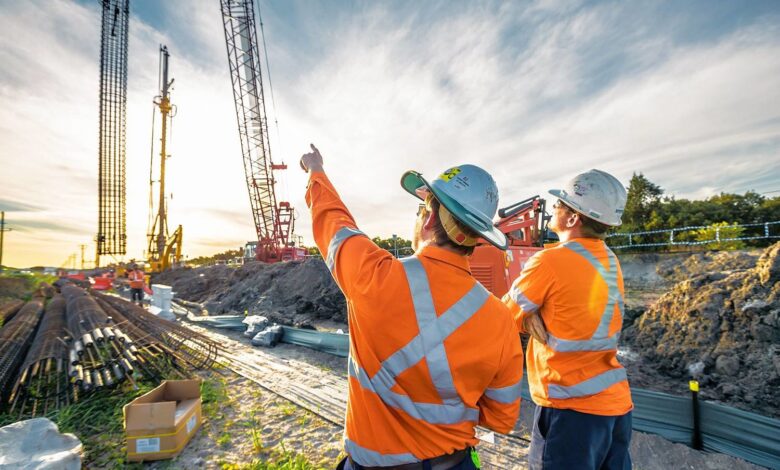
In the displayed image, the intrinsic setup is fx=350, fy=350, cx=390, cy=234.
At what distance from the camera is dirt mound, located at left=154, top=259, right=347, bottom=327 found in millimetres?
11002

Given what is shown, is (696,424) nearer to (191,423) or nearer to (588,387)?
(588,387)

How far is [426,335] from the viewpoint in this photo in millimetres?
1123

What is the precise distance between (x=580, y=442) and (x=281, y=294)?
13.1m

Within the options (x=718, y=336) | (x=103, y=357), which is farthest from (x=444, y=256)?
(x=718, y=336)

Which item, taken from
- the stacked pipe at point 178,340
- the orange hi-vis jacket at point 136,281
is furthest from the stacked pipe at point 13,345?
the orange hi-vis jacket at point 136,281

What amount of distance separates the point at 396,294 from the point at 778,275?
22.9ft

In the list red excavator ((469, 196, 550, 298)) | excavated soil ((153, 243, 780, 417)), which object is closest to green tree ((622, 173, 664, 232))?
excavated soil ((153, 243, 780, 417))

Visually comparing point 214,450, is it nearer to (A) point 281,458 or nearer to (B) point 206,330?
(A) point 281,458

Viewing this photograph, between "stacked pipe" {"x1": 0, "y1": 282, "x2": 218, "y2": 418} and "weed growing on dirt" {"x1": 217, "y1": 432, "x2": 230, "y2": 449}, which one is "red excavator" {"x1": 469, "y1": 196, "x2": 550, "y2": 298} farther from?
"stacked pipe" {"x1": 0, "y1": 282, "x2": 218, "y2": 418}

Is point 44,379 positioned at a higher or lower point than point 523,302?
lower

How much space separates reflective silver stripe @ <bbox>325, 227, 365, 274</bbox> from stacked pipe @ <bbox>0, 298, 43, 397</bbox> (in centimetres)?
540

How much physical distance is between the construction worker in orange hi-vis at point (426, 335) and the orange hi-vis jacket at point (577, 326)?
0.58 m

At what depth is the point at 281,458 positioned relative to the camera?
3354 millimetres

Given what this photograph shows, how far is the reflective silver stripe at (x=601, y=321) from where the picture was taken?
1792 mm
